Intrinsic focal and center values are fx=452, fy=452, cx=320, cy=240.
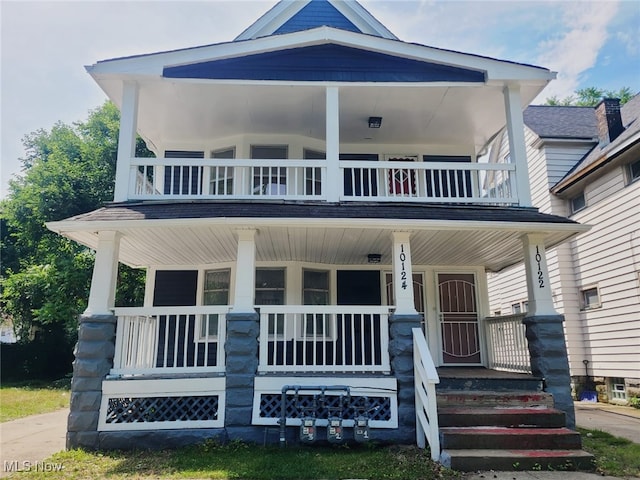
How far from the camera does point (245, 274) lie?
618cm

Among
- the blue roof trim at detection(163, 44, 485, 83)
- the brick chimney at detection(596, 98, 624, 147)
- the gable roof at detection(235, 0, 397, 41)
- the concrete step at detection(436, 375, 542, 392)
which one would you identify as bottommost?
the concrete step at detection(436, 375, 542, 392)

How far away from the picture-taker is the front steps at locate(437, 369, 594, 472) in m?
4.84

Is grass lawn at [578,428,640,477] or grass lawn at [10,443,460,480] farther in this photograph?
grass lawn at [578,428,640,477]

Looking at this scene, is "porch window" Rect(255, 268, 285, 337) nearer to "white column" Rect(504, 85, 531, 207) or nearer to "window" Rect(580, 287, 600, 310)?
"white column" Rect(504, 85, 531, 207)

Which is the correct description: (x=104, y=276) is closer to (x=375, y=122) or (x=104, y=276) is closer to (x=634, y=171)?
(x=375, y=122)

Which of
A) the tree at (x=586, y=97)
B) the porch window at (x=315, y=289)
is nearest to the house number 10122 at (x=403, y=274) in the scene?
the porch window at (x=315, y=289)

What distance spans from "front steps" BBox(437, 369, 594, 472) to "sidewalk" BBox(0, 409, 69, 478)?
4810 mm

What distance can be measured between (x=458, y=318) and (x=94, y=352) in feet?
20.7

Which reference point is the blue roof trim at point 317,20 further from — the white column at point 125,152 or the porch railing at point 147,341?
the porch railing at point 147,341

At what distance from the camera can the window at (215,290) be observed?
8375mm

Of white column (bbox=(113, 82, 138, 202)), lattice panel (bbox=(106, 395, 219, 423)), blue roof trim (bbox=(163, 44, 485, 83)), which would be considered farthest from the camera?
blue roof trim (bbox=(163, 44, 485, 83))

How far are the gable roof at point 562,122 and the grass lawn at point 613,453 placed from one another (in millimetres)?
8386

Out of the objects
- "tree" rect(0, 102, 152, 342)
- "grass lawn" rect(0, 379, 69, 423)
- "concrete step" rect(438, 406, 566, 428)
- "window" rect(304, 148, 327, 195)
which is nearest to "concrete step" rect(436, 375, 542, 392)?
"concrete step" rect(438, 406, 566, 428)

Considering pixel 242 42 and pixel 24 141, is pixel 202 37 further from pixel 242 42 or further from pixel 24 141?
pixel 24 141
